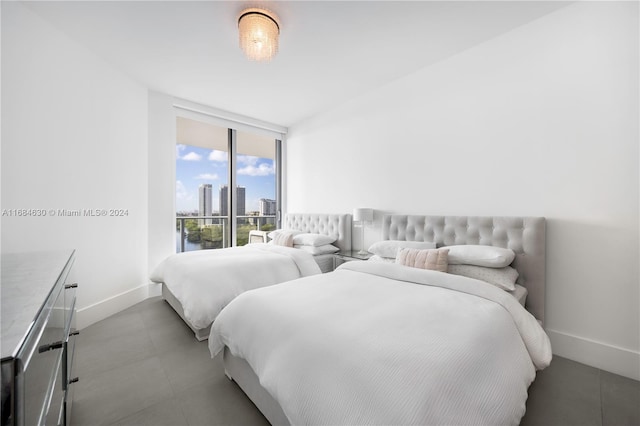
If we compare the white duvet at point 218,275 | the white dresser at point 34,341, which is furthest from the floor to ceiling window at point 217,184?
the white dresser at point 34,341

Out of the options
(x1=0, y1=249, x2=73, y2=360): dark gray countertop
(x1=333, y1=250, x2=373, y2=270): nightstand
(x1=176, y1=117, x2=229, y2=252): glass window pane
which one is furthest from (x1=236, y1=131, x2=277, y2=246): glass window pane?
(x1=0, y1=249, x2=73, y2=360): dark gray countertop

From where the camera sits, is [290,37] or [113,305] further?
[113,305]

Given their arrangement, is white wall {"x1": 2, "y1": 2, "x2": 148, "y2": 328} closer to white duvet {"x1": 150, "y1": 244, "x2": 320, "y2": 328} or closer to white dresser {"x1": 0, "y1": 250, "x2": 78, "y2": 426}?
white duvet {"x1": 150, "y1": 244, "x2": 320, "y2": 328}

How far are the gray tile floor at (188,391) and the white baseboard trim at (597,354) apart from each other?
0.06 metres

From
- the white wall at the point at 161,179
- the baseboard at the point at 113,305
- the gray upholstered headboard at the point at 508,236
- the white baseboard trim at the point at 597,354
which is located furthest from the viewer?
the white wall at the point at 161,179

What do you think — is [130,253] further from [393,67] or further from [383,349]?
[393,67]

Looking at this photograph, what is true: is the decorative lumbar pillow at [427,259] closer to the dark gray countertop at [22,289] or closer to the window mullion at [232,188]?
the dark gray countertop at [22,289]

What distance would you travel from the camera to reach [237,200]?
4812 millimetres

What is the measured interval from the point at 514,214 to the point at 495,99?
114 centimetres

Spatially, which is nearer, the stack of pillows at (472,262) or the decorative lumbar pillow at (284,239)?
the stack of pillows at (472,262)

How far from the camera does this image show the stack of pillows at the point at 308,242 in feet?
12.4

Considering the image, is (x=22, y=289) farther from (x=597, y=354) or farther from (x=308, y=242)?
(x=597, y=354)

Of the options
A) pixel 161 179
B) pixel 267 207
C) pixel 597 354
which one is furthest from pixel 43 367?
pixel 267 207

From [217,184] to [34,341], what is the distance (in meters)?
4.39
